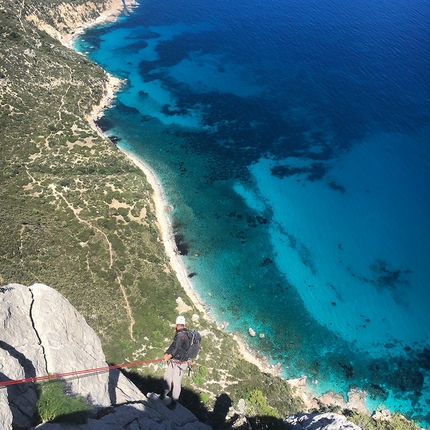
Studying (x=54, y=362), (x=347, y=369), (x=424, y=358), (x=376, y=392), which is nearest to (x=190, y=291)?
(x=347, y=369)

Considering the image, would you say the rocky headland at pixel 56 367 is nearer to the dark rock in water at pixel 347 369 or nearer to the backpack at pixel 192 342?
the backpack at pixel 192 342

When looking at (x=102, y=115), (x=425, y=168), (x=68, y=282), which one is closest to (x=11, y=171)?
(x=68, y=282)

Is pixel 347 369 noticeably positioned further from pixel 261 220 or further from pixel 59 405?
pixel 59 405

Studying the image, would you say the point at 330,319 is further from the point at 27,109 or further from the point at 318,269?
the point at 27,109

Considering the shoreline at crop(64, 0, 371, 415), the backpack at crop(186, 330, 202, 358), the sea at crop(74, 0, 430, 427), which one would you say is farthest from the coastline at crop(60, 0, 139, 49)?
the backpack at crop(186, 330, 202, 358)

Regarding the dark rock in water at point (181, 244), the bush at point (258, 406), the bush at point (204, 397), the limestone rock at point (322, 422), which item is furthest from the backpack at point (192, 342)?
the dark rock in water at point (181, 244)

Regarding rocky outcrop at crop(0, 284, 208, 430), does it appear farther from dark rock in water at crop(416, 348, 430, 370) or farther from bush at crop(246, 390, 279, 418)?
dark rock in water at crop(416, 348, 430, 370)

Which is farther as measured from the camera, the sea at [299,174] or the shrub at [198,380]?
the sea at [299,174]
